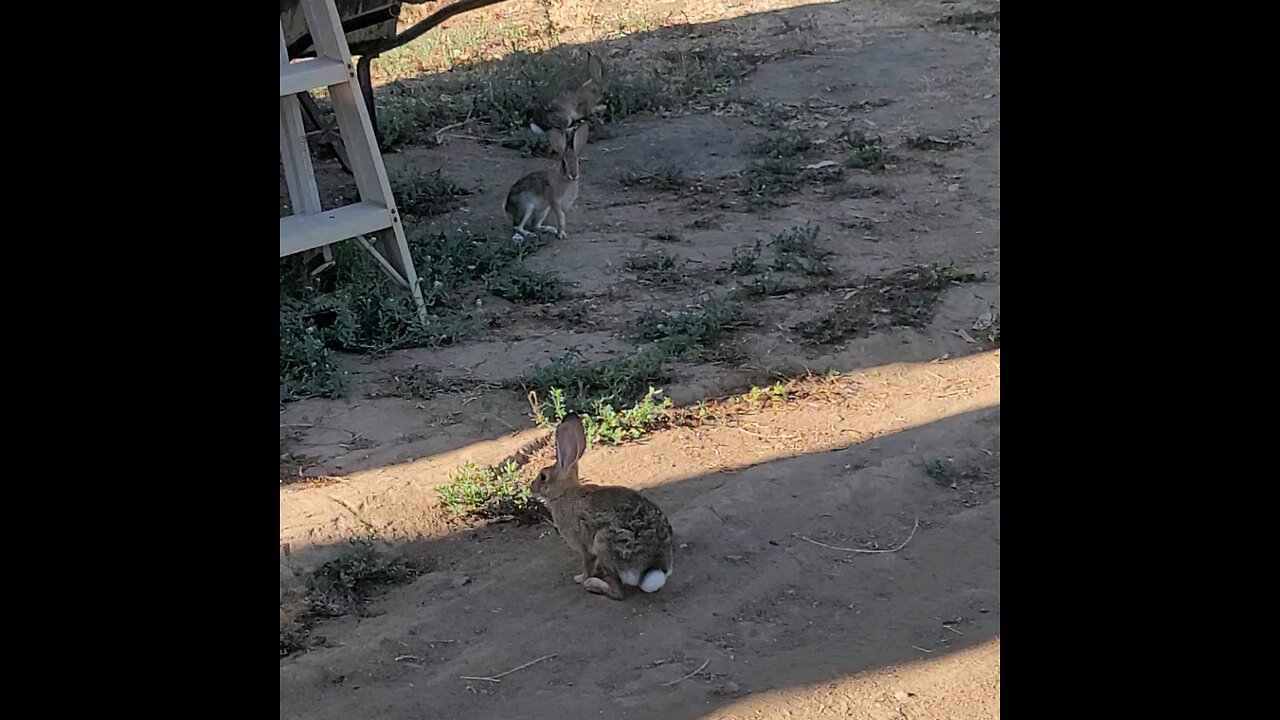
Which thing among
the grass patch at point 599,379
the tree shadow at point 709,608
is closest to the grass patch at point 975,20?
the grass patch at point 599,379

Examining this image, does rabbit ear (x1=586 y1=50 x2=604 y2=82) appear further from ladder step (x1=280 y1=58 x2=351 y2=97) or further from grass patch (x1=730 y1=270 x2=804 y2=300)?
ladder step (x1=280 y1=58 x2=351 y2=97)

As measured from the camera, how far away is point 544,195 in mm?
7918

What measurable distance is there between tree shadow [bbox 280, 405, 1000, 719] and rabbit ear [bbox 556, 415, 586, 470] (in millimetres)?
295

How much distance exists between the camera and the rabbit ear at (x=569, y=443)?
4.49 meters

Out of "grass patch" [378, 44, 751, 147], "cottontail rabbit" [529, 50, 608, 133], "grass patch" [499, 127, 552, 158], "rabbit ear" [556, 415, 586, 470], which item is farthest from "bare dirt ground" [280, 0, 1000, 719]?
"grass patch" [378, 44, 751, 147]

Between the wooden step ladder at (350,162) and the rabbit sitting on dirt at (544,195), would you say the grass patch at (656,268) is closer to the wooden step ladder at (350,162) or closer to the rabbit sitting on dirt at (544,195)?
the rabbit sitting on dirt at (544,195)

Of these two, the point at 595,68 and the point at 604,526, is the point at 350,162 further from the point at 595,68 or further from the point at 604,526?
the point at 595,68

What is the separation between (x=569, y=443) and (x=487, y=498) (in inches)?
18.0

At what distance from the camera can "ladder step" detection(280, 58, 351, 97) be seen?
5.98 m
